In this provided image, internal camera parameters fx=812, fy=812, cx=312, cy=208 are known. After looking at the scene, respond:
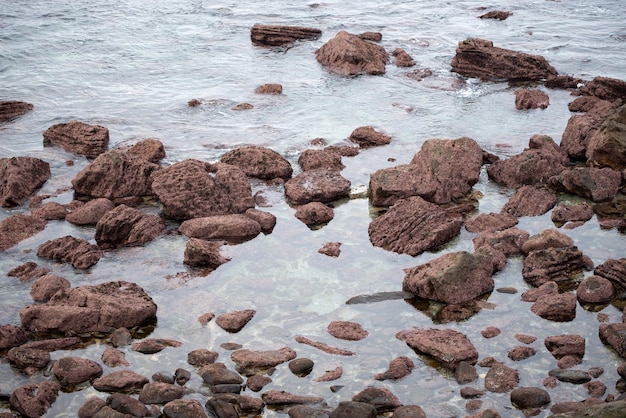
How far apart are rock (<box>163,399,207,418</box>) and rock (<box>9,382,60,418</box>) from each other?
1194 millimetres

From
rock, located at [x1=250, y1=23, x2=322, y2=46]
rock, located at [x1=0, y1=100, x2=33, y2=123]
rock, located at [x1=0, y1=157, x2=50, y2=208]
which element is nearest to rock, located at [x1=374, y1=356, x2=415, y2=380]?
rock, located at [x1=0, y1=157, x2=50, y2=208]

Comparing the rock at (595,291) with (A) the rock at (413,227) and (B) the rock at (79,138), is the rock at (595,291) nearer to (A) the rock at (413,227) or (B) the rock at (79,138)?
(A) the rock at (413,227)

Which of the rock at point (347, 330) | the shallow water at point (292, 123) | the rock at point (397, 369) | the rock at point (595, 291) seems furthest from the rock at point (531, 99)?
the rock at point (397, 369)

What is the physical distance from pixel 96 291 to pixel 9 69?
11.3 m

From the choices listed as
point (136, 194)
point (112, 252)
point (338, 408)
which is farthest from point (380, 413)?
point (136, 194)

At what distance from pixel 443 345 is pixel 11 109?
10.9 meters

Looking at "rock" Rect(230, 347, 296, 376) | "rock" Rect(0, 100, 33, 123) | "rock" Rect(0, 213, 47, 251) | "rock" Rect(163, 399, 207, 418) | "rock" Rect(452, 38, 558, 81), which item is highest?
"rock" Rect(452, 38, 558, 81)

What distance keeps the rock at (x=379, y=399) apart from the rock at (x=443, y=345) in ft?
2.77

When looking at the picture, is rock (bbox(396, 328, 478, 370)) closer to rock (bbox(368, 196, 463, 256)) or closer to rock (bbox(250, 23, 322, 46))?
rock (bbox(368, 196, 463, 256))

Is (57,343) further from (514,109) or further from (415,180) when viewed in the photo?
(514,109)

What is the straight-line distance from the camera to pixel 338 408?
7.68m

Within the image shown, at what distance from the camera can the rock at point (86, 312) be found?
29.7 ft

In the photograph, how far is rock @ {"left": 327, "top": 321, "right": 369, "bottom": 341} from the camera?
907cm

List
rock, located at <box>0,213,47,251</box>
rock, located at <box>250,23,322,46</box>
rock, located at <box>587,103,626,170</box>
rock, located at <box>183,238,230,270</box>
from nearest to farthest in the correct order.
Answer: rock, located at <box>183,238,230,270</box>, rock, located at <box>0,213,47,251</box>, rock, located at <box>587,103,626,170</box>, rock, located at <box>250,23,322,46</box>
